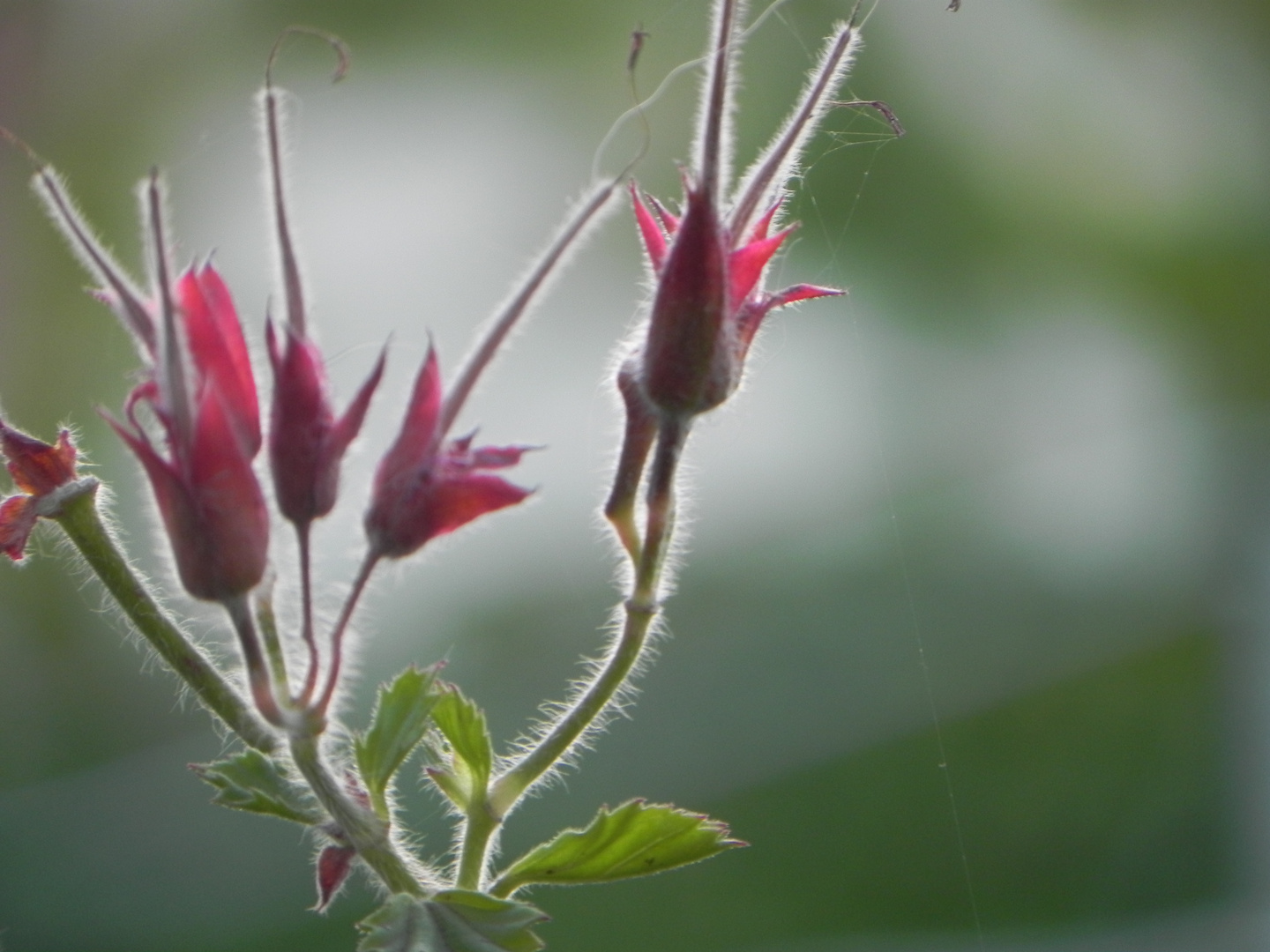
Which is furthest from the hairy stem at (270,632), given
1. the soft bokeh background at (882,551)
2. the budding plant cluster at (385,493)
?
the soft bokeh background at (882,551)

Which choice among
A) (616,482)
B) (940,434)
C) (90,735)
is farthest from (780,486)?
(616,482)

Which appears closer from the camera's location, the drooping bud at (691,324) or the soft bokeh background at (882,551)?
the drooping bud at (691,324)

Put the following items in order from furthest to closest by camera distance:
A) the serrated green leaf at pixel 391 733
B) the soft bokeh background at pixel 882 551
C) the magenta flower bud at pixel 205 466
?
the soft bokeh background at pixel 882 551
the serrated green leaf at pixel 391 733
the magenta flower bud at pixel 205 466

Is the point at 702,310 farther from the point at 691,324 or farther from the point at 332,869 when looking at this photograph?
the point at 332,869

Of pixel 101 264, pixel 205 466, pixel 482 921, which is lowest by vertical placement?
pixel 482 921

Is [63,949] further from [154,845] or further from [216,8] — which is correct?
[216,8]

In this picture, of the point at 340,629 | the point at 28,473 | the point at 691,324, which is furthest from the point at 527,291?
the point at 28,473

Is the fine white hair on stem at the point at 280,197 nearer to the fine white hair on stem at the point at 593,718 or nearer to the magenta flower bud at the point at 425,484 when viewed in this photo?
the magenta flower bud at the point at 425,484
